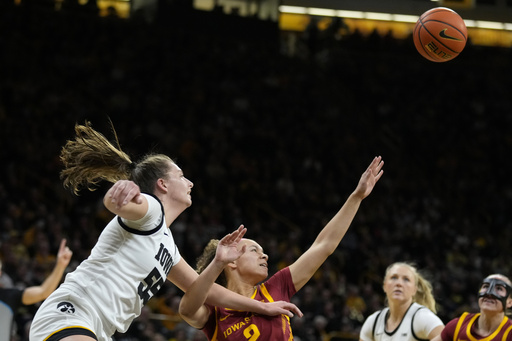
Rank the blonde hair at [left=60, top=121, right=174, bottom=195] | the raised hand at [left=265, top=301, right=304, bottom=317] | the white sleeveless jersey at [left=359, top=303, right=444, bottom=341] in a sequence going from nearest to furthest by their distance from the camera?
the blonde hair at [left=60, top=121, right=174, bottom=195], the raised hand at [left=265, top=301, right=304, bottom=317], the white sleeveless jersey at [left=359, top=303, right=444, bottom=341]

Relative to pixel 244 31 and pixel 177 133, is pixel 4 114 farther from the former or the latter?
pixel 244 31

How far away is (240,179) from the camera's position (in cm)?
1348

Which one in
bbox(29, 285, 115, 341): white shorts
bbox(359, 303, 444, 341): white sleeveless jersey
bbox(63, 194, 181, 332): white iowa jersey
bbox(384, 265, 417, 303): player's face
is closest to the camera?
bbox(29, 285, 115, 341): white shorts

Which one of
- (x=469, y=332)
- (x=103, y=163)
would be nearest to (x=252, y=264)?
(x=103, y=163)

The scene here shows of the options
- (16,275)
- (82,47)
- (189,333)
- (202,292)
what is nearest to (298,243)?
(189,333)

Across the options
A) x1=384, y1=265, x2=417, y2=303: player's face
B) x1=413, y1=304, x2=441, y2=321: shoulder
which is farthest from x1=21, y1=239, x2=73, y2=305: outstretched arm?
x1=413, y1=304, x2=441, y2=321: shoulder

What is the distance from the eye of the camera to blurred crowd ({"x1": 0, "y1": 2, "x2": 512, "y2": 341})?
10.7 m

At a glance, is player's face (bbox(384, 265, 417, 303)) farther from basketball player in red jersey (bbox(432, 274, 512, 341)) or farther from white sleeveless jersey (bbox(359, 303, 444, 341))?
basketball player in red jersey (bbox(432, 274, 512, 341))

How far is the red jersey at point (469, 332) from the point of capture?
204 inches

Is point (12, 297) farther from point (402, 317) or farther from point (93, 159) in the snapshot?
point (402, 317)

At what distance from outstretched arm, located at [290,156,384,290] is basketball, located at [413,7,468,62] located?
191 cm

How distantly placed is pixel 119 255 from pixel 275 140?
11.5 m

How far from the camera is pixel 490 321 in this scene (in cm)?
529

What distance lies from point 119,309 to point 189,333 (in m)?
5.12
